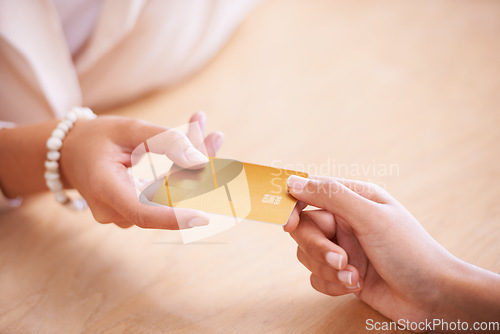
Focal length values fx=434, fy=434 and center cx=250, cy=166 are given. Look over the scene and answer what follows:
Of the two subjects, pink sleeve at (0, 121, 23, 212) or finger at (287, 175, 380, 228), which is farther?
pink sleeve at (0, 121, 23, 212)

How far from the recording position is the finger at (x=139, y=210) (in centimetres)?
47

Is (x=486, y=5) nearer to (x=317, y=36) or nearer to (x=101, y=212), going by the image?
(x=317, y=36)

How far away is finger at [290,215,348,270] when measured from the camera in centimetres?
46

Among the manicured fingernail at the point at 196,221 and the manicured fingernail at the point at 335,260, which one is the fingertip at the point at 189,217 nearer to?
the manicured fingernail at the point at 196,221

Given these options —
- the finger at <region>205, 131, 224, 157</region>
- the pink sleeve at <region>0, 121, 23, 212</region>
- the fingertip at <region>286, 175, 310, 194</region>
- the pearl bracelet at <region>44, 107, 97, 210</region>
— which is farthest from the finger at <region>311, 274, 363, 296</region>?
the pink sleeve at <region>0, 121, 23, 212</region>

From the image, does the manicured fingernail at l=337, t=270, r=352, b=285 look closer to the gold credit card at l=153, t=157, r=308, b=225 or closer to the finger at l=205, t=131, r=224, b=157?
the gold credit card at l=153, t=157, r=308, b=225

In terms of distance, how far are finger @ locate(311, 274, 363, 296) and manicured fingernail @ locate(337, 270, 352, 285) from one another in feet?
0.05

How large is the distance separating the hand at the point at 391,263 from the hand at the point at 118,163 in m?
0.13

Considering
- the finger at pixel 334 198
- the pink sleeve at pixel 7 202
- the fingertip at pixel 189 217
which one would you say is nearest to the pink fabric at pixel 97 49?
the pink sleeve at pixel 7 202

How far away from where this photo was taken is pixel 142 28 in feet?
2.68

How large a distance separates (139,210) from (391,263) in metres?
0.28

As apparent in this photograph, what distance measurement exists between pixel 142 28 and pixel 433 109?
566 mm

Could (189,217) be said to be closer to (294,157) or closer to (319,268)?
(319,268)

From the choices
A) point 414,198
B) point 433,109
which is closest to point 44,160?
point 414,198
